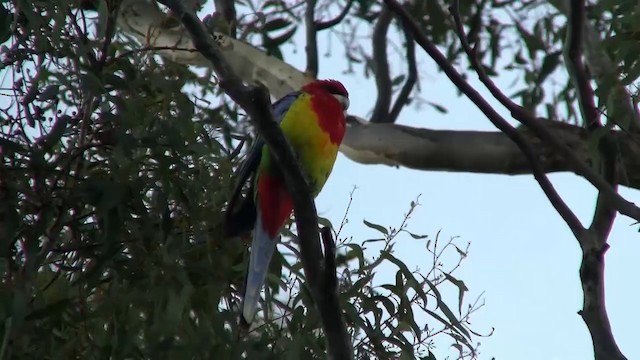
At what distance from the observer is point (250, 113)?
5.02ft

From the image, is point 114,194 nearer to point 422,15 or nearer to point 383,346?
point 383,346

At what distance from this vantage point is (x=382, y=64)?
418 centimetres

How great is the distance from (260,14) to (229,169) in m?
1.58

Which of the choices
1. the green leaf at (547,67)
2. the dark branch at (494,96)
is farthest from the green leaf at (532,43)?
the dark branch at (494,96)

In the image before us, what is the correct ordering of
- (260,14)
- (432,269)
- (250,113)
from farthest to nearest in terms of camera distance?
(260,14)
(432,269)
(250,113)

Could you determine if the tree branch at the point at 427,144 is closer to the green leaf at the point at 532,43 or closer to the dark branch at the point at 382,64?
the dark branch at the point at 382,64

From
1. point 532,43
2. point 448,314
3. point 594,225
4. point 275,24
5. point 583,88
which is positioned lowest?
point 448,314

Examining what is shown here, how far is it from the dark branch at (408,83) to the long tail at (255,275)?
77.6 inches

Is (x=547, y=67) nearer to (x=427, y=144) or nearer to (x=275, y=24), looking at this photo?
(x=427, y=144)

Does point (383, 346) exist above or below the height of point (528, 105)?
below

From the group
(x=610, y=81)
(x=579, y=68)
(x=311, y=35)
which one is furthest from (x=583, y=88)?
(x=311, y=35)

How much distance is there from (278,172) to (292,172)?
0.54 meters

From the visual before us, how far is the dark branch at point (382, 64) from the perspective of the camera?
12.8 feet

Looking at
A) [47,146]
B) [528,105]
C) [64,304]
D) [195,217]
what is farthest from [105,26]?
[528,105]
